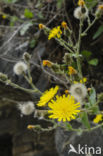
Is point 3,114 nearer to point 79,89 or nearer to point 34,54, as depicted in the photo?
point 34,54


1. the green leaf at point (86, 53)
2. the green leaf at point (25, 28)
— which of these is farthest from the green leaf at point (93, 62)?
the green leaf at point (25, 28)

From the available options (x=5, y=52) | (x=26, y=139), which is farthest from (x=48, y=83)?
(x=26, y=139)

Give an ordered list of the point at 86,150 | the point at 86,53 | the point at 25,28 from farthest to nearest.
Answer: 1. the point at 25,28
2. the point at 86,53
3. the point at 86,150

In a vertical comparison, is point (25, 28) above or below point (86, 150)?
above

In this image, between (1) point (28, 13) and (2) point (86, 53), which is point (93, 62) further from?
(1) point (28, 13)

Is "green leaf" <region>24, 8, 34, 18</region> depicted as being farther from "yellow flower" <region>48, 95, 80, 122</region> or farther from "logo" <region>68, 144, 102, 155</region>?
"logo" <region>68, 144, 102, 155</region>

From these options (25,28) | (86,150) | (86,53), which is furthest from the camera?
(25,28)

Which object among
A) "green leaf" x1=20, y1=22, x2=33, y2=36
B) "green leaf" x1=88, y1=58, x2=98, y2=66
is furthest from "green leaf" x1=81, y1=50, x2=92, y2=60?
"green leaf" x1=20, y1=22, x2=33, y2=36

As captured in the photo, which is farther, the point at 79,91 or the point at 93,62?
the point at 93,62

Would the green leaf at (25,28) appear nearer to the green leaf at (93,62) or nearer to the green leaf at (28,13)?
the green leaf at (28,13)

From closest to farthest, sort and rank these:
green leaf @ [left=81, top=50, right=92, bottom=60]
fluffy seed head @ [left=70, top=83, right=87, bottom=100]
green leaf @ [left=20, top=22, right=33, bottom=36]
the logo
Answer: fluffy seed head @ [left=70, top=83, right=87, bottom=100] → the logo → green leaf @ [left=81, top=50, right=92, bottom=60] → green leaf @ [left=20, top=22, right=33, bottom=36]

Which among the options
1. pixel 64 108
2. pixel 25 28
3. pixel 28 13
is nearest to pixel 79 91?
pixel 64 108

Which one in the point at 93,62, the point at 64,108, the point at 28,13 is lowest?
the point at 64,108
